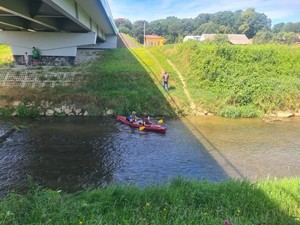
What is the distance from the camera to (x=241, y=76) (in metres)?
24.8

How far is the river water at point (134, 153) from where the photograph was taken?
409 inches

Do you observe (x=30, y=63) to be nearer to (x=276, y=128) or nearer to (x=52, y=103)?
(x=52, y=103)

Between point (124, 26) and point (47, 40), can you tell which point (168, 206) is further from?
point (124, 26)

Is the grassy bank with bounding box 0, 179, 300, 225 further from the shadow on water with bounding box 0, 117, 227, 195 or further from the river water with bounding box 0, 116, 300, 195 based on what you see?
the shadow on water with bounding box 0, 117, 227, 195

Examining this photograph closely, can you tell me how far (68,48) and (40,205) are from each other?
18.7 meters

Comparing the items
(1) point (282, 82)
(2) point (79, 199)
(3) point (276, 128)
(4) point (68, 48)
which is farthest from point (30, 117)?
(1) point (282, 82)

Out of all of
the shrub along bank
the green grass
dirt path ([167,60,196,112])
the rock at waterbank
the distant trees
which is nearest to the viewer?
the shrub along bank

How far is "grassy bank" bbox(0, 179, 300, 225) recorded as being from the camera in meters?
5.82

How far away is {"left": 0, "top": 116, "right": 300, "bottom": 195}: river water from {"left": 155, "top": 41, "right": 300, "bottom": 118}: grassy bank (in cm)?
359

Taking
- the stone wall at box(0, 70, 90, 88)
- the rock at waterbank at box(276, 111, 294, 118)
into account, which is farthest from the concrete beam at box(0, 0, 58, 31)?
the rock at waterbank at box(276, 111, 294, 118)

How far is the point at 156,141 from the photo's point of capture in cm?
1501

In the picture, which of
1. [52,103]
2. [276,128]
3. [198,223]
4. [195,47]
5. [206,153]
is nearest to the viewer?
[198,223]

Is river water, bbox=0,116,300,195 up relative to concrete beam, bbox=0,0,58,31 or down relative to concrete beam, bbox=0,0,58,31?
down

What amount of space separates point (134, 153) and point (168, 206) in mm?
6398
